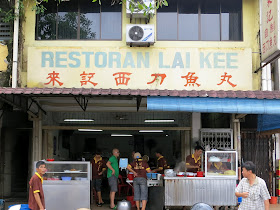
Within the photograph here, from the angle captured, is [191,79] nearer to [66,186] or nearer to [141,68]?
[141,68]

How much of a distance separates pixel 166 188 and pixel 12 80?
558 cm

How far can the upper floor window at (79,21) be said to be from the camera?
1291 centimetres

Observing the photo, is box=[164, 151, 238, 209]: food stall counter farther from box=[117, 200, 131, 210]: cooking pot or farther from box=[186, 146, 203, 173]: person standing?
box=[117, 200, 131, 210]: cooking pot

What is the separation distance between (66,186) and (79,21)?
17.5ft

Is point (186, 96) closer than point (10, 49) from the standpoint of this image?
Yes

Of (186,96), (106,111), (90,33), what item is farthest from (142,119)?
(186,96)

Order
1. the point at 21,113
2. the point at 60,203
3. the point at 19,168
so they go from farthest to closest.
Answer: the point at 19,168
the point at 21,113
the point at 60,203

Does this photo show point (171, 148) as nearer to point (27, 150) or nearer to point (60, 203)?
point (27, 150)

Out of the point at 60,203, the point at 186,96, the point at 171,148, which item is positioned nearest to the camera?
the point at 186,96

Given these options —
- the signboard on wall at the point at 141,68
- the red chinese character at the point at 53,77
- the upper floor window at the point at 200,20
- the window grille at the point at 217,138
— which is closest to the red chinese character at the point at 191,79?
the signboard on wall at the point at 141,68

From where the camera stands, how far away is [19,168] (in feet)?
50.3

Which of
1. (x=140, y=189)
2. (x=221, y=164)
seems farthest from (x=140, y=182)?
(x=221, y=164)

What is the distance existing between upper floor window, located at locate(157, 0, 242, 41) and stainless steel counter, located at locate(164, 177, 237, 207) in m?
4.53

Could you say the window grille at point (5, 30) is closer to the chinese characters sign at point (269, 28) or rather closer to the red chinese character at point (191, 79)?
the red chinese character at point (191, 79)
